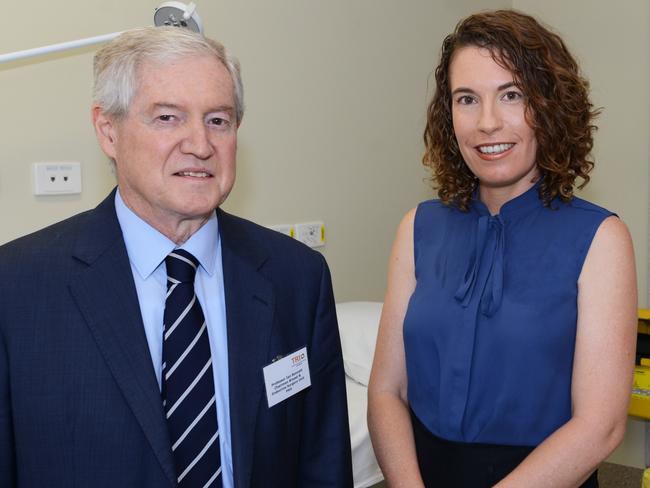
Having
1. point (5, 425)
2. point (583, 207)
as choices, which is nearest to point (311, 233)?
point (583, 207)

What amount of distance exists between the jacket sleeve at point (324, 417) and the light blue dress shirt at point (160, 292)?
8.6 inches

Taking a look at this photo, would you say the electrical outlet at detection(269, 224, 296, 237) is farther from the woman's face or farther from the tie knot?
the tie knot

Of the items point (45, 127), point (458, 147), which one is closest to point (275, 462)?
point (458, 147)

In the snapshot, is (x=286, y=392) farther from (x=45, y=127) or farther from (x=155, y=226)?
(x=45, y=127)

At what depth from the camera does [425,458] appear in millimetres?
1722

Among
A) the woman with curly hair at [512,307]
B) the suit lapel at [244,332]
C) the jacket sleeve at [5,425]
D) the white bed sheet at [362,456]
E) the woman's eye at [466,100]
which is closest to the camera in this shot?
the jacket sleeve at [5,425]

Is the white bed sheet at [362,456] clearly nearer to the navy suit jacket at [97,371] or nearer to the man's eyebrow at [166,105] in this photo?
the navy suit jacket at [97,371]

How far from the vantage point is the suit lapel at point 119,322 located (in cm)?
128

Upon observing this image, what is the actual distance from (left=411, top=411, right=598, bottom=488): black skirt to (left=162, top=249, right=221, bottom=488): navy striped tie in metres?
0.54

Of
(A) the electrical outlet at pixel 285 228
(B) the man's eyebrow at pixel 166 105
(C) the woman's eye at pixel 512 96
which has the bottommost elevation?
(A) the electrical outlet at pixel 285 228

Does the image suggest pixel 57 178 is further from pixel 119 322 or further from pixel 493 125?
pixel 493 125

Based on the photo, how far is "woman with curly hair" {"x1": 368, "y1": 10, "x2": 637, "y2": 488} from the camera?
155 centimetres

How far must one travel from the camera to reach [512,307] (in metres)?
1.61

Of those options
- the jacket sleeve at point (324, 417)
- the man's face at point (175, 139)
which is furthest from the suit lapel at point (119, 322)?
the jacket sleeve at point (324, 417)
